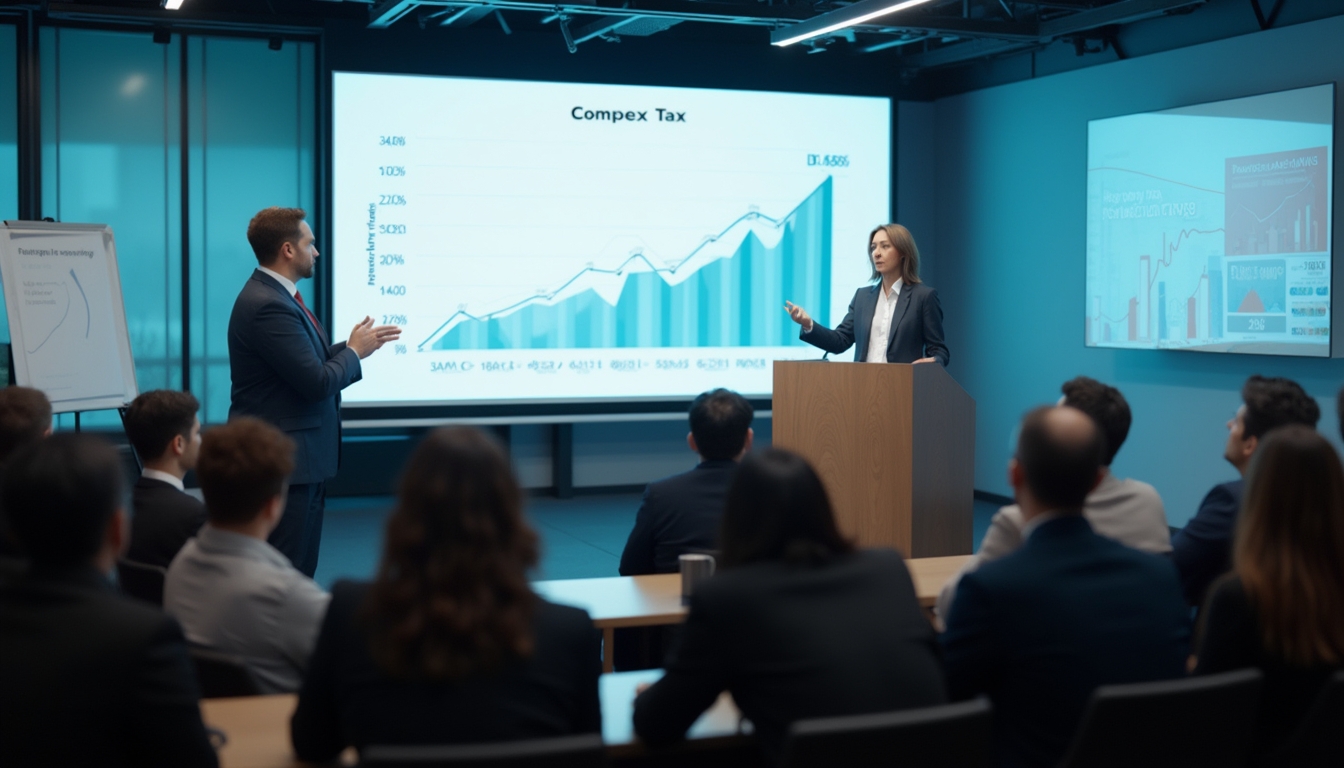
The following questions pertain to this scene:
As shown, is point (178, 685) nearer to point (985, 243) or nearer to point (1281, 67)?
point (1281, 67)

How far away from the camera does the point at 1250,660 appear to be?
2.11m

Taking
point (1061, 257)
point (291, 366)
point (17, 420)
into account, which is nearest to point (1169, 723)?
point (17, 420)

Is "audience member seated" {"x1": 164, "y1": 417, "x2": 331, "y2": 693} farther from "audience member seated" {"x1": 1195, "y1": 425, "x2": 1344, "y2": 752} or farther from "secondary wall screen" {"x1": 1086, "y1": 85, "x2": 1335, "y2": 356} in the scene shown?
"secondary wall screen" {"x1": 1086, "y1": 85, "x2": 1335, "y2": 356}

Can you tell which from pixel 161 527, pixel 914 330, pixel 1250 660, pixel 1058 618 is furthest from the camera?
pixel 914 330

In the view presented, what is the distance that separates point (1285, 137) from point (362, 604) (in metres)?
6.05

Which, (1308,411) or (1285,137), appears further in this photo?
(1285,137)

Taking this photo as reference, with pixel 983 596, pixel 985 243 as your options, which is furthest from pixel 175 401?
pixel 985 243

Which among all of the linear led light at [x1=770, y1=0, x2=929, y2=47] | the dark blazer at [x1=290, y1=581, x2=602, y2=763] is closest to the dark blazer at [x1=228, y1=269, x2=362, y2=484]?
the dark blazer at [x1=290, y1=581, x2=602, y2=763]

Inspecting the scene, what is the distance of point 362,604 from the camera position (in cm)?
169

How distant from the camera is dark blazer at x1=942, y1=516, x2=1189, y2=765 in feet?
6.56

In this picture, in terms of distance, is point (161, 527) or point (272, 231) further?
point (272, 231)

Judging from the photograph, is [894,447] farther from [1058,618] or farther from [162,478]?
[1058,618]

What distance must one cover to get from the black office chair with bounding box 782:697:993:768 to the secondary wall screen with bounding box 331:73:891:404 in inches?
239

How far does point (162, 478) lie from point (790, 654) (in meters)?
2.01
